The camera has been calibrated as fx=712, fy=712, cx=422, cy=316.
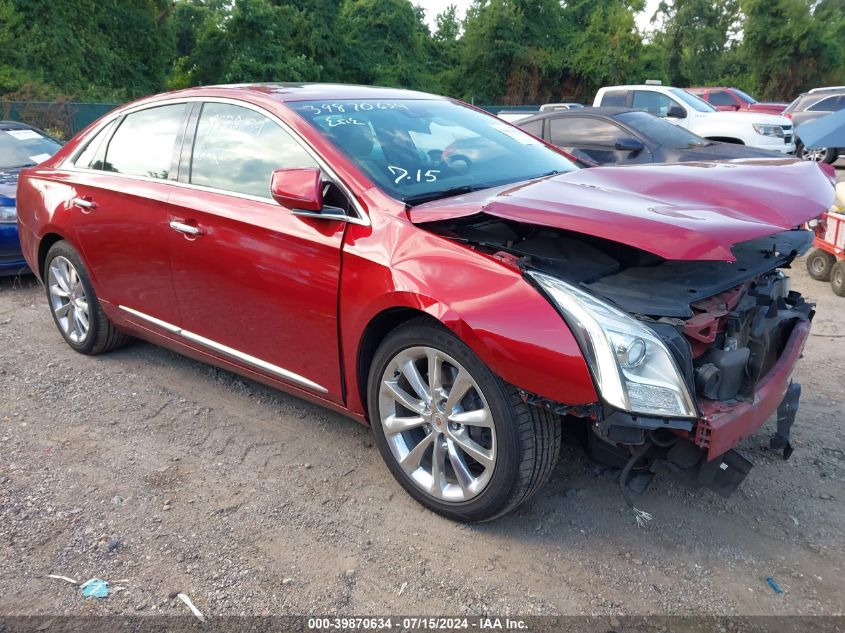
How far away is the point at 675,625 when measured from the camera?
93.4 inches

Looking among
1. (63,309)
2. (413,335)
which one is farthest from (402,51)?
(413,335)

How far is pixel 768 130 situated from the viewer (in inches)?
513

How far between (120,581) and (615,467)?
198 cm

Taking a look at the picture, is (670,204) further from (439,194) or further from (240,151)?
(240,151)

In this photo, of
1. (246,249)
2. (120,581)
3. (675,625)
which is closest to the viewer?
(675,625)

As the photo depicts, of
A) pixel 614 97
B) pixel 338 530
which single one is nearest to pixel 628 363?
pixel 338 530

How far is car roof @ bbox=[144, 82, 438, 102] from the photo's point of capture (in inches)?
143

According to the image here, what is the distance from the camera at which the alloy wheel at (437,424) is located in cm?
274

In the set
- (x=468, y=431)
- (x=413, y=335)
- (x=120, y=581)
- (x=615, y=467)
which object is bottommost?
(x=120, y=581)

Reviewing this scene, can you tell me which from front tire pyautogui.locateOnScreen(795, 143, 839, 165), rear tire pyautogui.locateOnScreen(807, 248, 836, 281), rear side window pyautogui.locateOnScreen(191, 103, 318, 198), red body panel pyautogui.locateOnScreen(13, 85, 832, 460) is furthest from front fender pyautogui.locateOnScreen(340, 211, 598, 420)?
front tire pyautogui.locateOnScreen(795, 143, 839, 165)

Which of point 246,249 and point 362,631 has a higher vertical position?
Result: point 246,249

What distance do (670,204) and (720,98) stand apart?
744 inches

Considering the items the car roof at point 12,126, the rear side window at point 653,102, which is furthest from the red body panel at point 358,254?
the rear side window at point 653,102

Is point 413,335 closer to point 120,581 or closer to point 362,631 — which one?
point 362,631
